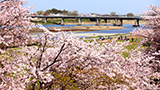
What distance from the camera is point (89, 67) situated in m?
6.91

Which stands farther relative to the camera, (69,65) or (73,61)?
(69,65)

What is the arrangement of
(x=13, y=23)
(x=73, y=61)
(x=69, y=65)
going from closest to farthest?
(x=73, y=61) → (x=69, y=65) → (x=13, y=23)

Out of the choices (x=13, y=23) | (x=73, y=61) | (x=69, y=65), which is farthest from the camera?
(x=13, y=23)

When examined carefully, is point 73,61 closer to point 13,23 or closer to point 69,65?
point 69,65

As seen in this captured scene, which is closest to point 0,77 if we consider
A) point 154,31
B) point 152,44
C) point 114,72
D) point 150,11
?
point 114,72

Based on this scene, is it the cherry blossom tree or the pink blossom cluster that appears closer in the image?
the pink blossom cluster

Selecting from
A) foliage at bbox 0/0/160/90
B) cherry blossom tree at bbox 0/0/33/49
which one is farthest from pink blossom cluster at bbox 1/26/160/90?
cherry blossom tree at bbox 0/0/33/49

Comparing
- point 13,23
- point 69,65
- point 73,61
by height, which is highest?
point 13,23

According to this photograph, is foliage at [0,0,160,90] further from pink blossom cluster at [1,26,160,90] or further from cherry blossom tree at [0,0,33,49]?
cherry blossom tree at [0,0,33,49]

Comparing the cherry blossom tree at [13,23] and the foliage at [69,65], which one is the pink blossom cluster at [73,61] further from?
the cherry blossom tree at [13,23]

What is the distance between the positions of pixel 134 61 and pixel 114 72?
4.15 feet

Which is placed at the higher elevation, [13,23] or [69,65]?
[13,23]

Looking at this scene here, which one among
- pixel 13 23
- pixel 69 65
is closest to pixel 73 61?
pixel 69 65

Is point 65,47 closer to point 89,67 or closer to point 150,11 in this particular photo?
point 89,67
